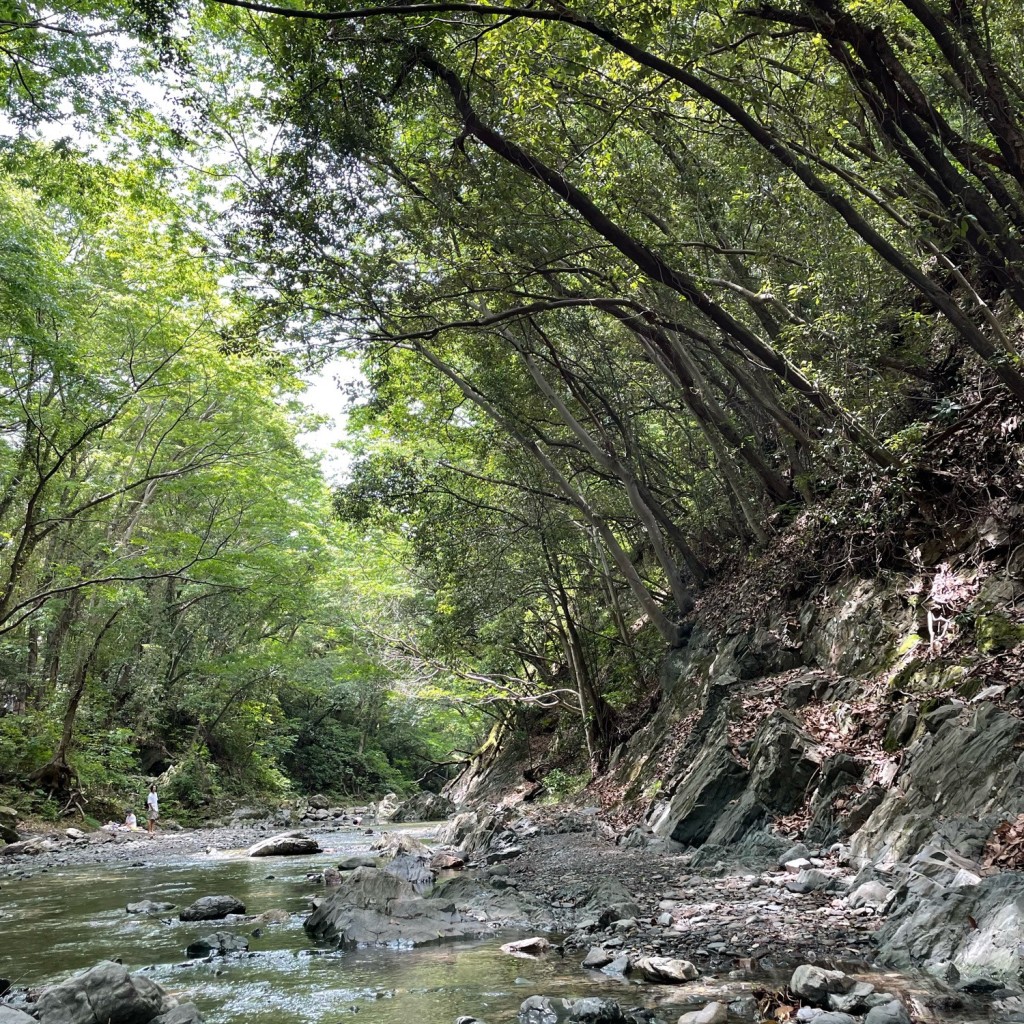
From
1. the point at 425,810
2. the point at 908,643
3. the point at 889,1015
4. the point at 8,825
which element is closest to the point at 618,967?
the point at 889,1015

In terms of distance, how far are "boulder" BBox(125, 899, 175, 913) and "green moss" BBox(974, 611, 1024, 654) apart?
771cm

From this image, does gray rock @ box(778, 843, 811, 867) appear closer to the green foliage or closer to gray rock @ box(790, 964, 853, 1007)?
gray rock @ box(790, 964, 853, 1007)

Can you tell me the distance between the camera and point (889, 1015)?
115 inches

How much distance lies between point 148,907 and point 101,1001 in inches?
165

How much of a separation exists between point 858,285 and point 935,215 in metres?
2.62

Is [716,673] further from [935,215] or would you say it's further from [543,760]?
[543,760]

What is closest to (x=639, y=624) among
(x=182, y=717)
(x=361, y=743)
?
(x=182, y=717)

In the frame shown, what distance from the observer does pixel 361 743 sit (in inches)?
1325

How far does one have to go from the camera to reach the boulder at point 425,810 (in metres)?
21.6

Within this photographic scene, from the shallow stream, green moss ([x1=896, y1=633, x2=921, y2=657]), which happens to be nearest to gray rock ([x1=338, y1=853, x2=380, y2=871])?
the shallow stream

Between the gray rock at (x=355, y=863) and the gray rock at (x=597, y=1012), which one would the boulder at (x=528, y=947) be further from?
the gray rock at (x=355, y=863)

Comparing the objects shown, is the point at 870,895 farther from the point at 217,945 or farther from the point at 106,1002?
the point at 217,945

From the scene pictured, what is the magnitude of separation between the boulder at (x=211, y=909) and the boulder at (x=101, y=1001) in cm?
317

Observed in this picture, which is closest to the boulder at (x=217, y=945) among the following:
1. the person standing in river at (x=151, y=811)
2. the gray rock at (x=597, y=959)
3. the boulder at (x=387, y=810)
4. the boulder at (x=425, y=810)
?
the gray rock at (x=597, y=959)
